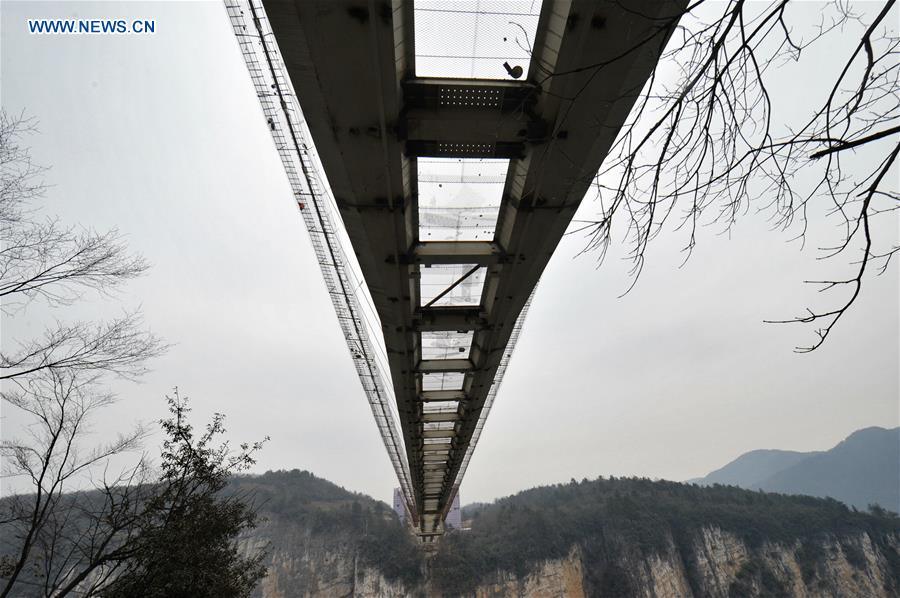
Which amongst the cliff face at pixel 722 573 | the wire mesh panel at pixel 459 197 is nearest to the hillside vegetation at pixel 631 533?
the cliff face at pixel 722 573

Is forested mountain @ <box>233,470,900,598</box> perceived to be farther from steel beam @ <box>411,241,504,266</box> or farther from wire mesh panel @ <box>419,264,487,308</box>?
steel beam @ <box>411,241,504,266</box>

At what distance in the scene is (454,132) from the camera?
430 cm

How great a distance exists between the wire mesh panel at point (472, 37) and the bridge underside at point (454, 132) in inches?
6.4

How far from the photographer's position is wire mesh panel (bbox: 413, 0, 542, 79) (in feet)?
12.3

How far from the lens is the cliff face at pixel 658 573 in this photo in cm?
6216

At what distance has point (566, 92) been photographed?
3682 mm

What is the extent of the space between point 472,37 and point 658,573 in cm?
8274

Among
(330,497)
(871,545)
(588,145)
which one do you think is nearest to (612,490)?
(871,545)

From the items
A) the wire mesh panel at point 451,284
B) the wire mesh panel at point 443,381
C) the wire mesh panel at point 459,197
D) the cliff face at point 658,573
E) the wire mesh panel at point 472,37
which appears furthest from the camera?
the cliff face at point 658,573

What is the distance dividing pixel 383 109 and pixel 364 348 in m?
9.92

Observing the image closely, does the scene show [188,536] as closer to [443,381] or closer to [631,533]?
[443,381]

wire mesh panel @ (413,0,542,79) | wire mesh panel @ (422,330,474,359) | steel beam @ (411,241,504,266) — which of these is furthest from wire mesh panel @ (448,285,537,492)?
wire mesh panel @ (413,0,542,79)

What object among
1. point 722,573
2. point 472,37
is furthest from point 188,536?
point 722,573

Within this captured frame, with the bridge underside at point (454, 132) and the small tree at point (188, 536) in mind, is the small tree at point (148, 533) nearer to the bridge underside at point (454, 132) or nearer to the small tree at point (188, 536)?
the small tree at point (188, 536)
